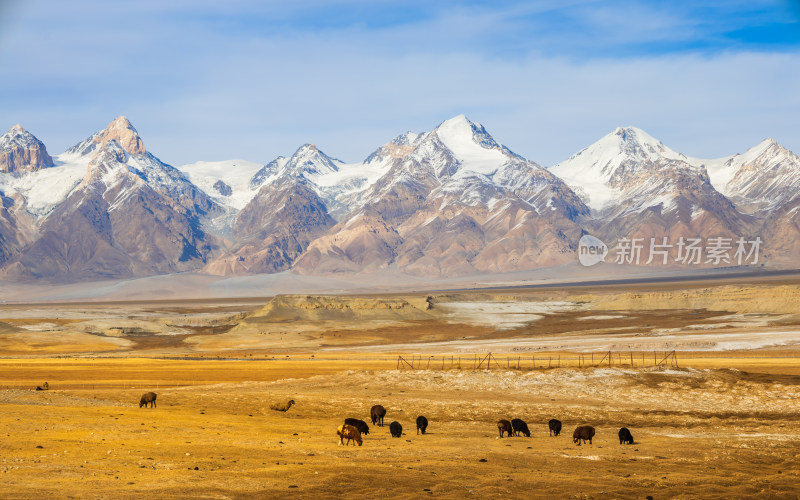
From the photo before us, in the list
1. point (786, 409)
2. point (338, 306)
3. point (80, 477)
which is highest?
point (338, 306)

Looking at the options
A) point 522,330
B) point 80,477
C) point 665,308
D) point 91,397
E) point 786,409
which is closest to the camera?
point 80,477

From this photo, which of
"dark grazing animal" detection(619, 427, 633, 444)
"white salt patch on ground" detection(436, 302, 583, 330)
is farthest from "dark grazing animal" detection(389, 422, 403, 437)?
"white salt patch on ground" detection(436, 302, 583, 330)

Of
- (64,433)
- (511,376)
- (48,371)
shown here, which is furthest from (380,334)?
(64,433)

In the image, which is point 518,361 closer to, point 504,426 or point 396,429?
point 504,426

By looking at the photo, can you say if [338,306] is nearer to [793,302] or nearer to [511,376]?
[793,302]

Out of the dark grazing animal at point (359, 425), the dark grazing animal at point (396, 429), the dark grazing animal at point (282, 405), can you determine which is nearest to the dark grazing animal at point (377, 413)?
the dark grazing animal at point (396, 429)

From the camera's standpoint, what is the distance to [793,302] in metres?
129

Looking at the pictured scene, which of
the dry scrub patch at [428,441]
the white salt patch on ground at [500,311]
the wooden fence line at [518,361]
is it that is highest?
the white salt patch on ground at [500,311]

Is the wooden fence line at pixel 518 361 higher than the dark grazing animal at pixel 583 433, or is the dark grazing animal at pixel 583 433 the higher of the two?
the wooden fence line at pixel 518 361

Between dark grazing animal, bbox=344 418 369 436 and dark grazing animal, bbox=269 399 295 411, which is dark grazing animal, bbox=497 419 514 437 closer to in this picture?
dark grazing animal, bbox=344 418 369 436

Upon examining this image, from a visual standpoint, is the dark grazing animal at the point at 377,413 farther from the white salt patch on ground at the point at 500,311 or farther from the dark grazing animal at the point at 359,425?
the white salt patch on ground at the point at 500,311

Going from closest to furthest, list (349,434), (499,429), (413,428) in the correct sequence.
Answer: (349,434) → (499,429) → (413,428)

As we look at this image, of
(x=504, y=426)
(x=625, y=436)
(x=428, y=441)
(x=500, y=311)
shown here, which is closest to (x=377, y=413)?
(x=428, y=441)

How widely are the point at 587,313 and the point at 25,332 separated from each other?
3949 inches
